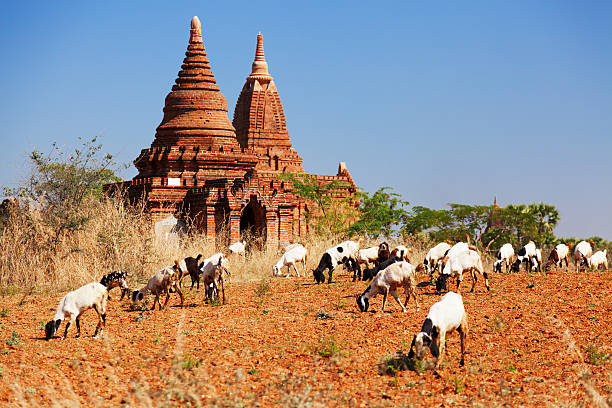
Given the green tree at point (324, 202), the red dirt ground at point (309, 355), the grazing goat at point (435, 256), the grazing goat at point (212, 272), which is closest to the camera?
the red dirt ground at point (309, 355)

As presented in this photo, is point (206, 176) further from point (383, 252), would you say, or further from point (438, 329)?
point (438, 329)

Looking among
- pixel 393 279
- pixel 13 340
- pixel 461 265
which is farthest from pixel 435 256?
pixel 13 340

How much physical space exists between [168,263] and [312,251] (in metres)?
4.95

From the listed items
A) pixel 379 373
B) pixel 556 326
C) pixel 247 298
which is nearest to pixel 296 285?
pixel 247 298

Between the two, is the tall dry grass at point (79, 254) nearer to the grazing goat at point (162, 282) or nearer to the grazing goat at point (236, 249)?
the grazing goat at point (236, 249)

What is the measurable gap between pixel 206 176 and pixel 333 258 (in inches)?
519

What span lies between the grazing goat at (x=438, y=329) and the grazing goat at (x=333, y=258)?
7799 mm

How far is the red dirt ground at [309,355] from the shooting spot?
770 centimetres

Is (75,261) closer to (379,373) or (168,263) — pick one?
(168,263)

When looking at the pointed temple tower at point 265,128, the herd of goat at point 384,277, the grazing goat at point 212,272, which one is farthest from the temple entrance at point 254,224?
the grazing goat at point 212,272

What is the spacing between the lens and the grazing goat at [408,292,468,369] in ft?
27.8

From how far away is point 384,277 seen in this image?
11.8 metres

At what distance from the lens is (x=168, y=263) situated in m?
19.1

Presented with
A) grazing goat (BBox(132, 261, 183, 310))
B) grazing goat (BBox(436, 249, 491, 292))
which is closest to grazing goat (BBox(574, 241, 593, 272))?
grazing goat (BBox(436, 249, 491, 292))
